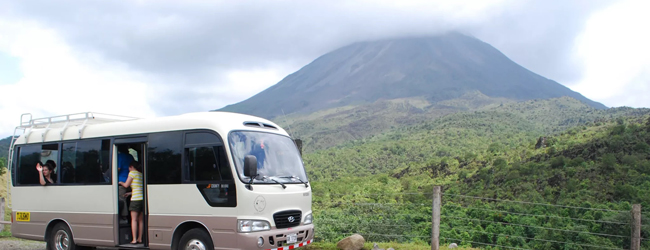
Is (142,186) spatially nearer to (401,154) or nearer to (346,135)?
(401,154)

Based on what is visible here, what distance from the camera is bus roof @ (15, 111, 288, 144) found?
7.47 meters

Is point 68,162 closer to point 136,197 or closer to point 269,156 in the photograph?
point 136,197

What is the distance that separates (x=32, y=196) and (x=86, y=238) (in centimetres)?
192

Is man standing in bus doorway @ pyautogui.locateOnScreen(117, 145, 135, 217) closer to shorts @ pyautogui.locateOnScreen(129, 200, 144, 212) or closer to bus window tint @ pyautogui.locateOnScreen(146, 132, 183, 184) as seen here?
shorts @ pyautogui.locateOnScreen(129, 200, 144, 212)

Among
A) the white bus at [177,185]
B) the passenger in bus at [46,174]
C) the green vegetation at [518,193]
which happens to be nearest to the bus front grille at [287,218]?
the white bus at [177,185]

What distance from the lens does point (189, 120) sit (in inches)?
303

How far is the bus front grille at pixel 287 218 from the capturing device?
7207 millimetres

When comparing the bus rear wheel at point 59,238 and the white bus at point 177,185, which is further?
the bus rear wheel at point 59,238

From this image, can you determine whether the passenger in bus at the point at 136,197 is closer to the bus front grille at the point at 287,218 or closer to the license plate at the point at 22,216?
the bus front grille at the point at 287,218

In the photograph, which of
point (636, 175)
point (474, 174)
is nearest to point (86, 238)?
point (636, 175)

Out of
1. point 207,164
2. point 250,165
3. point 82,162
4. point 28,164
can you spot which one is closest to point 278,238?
point 250,165

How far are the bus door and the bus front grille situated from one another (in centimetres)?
237

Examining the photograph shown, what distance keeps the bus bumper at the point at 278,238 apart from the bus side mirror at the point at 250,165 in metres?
0.89

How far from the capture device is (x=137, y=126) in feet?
27.5
